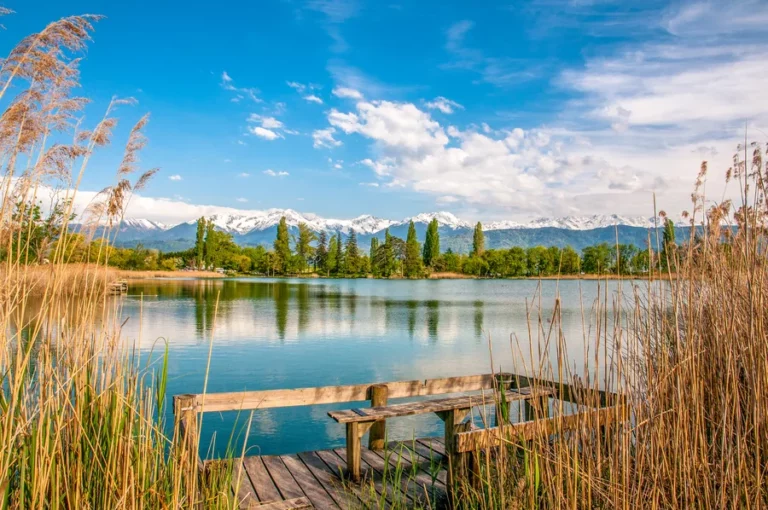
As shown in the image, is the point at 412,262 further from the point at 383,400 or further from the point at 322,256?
the point at 383,400

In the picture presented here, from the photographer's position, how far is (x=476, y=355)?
13531 mm

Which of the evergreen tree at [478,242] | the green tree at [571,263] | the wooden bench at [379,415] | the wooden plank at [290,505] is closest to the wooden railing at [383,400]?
the wooden bench at [379,415]

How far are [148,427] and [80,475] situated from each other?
12.9 inches

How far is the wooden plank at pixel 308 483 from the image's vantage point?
353cm

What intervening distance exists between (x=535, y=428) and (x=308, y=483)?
7.87 ft

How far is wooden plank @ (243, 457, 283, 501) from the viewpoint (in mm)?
3629

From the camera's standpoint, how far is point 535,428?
2127 mm

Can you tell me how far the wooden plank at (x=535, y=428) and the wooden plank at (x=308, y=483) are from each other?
4.00 ft

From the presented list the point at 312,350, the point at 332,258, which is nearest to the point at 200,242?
the point at 332,258

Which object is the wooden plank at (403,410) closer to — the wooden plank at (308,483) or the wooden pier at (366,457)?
the wooden pier at (366,457)

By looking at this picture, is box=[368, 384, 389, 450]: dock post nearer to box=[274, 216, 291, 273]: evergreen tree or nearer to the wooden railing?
the wooden railing

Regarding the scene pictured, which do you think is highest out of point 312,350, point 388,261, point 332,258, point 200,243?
point 200,243

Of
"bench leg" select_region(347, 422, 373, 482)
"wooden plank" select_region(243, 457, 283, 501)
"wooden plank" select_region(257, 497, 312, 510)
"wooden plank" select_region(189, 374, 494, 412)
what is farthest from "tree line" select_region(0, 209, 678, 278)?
"wooden plank" select_region(257, 497, 312, 510)

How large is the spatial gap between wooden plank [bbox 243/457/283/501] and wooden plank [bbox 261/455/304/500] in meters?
0.04
